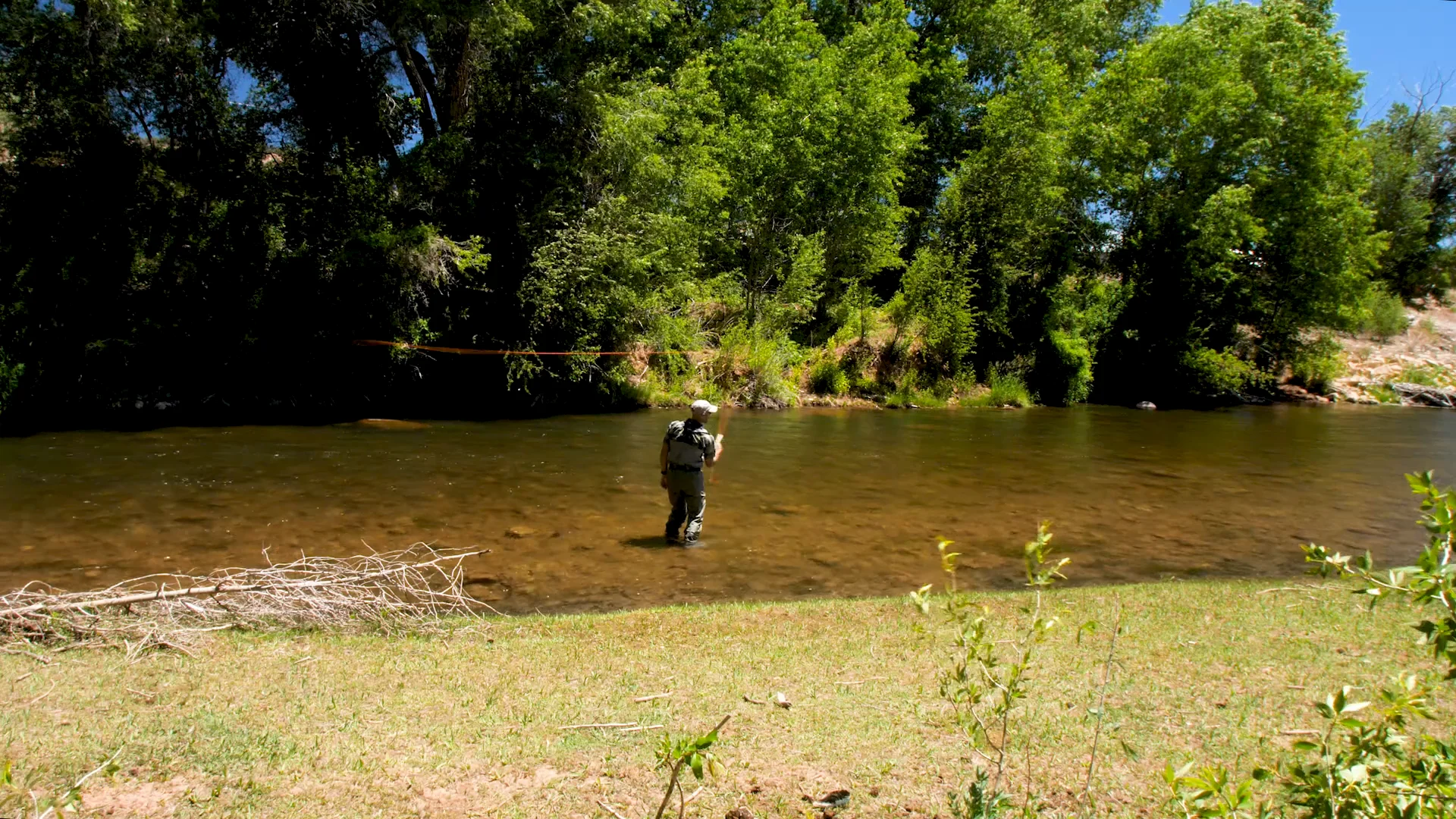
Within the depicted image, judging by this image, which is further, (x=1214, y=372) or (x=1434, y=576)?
(x=1214, y=372)

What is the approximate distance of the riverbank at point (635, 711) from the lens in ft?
14.1

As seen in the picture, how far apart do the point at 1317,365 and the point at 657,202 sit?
29626 millimetres

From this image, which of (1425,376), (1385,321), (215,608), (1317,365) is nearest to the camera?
(215,608)

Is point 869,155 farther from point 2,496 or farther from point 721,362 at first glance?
point 2,496

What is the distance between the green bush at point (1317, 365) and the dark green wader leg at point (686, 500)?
36.1m

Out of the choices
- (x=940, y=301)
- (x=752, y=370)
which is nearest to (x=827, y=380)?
(x=752, y=370)

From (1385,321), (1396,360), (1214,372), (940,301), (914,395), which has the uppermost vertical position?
(1385,321)

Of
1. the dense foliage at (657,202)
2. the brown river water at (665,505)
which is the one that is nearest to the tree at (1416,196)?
the dense foliage at (657,202)

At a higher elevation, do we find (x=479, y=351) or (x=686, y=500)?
(x=479, y=351)

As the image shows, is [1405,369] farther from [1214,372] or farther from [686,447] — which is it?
[686,447]

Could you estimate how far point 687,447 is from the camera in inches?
439

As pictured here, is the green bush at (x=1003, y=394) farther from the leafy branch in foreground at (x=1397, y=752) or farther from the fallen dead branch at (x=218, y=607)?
the leafy branch in foreground at (x=1397, y=752)

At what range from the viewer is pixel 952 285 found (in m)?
32.4

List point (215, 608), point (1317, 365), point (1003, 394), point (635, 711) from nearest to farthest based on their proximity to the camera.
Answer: point (635, 711), point (215, 608), point (1003, 394), point (1317, 365)
